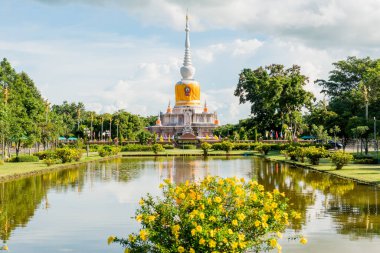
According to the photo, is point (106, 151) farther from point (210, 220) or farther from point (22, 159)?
point (210, 220)

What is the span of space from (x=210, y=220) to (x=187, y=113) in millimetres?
84147

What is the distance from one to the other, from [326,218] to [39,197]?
10.1 meters

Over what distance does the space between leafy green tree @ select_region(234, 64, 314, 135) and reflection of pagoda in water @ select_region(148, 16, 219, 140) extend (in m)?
19.1

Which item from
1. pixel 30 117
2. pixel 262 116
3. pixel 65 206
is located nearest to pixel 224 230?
pixel 65 206

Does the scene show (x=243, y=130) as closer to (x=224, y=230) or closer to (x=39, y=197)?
(x=39, y=197)

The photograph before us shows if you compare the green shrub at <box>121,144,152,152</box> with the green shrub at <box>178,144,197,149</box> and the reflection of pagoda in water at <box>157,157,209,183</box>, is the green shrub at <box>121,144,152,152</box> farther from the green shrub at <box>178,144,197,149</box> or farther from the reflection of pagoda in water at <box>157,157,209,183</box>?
the reflection of pagoda in water at <box>157,157,209,183</box>

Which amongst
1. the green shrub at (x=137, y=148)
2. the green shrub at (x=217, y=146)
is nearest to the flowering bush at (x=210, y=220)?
the green shrub at (x=217, y=146)

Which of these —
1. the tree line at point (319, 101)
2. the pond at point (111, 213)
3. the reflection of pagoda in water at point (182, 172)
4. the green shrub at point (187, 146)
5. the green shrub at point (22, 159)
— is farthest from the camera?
the green shrub at point (187, 146)

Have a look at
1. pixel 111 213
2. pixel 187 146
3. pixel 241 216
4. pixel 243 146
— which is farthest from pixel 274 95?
pixel 241 216

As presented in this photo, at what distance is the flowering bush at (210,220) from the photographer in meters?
7.23

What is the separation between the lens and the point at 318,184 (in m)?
22.8

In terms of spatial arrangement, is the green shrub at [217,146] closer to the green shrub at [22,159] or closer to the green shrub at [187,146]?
the green shrub at [187,146]

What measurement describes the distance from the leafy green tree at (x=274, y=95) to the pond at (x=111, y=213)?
3537 centimetres

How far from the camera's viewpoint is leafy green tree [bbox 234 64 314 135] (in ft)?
196
